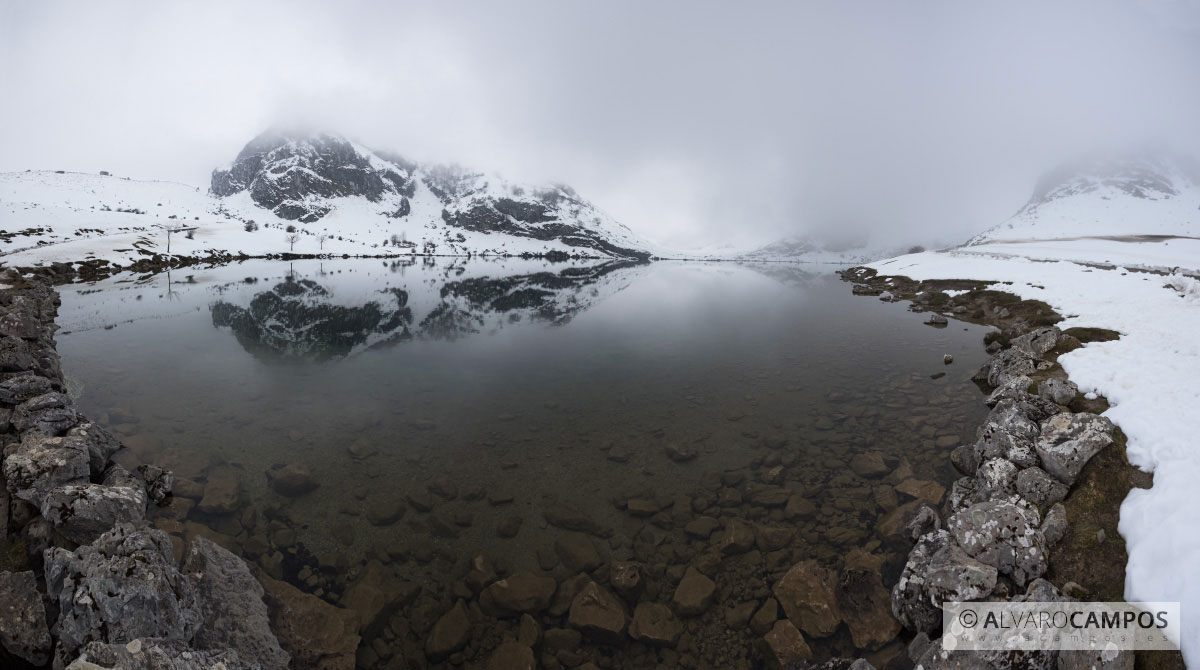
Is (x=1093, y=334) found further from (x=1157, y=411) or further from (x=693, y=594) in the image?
(x=693, y=594)

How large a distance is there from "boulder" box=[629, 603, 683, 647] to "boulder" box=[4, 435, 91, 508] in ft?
39.6

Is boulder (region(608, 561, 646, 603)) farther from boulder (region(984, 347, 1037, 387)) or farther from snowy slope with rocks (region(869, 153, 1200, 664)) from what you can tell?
boulder (region(984, 347, 1037, 387))

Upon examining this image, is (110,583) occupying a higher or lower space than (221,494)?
higher

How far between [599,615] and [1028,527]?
827cm

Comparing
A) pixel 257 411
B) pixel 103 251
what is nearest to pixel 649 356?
pixel 257 411

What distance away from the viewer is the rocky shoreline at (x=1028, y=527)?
676 cm

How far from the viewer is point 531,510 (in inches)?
471

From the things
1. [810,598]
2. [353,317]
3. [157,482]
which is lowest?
[810,598]

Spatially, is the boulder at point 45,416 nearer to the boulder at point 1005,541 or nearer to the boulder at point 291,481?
the boulder at point 291,481

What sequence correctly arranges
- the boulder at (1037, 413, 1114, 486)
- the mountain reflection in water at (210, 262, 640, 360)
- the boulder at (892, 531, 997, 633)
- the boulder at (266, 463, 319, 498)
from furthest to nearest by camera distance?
the mountain reflection in water at (210, 262, 640, 360)
the boulder at (266, 463, 319, 498)
the boulder at (1037, 413, 1114, 486)
the boulder at (892, 531, 997, 633)

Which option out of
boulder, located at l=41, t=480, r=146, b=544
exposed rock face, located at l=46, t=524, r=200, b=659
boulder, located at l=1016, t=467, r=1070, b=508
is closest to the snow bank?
boulder, located at l=1016, t=467, r=1070, b=508

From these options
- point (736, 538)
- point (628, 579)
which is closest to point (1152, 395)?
point (736, 538)

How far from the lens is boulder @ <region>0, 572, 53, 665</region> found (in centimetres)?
552

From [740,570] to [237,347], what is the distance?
101 ft
